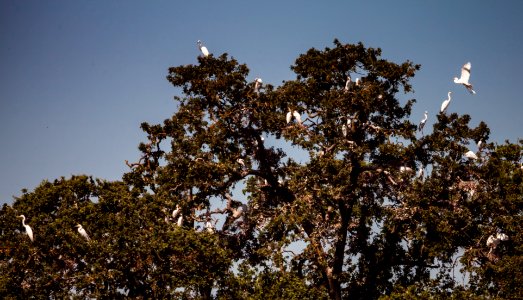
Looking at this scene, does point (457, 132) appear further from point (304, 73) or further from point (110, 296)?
point (110, 296)

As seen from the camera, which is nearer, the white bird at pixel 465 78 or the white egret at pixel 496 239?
the white egret at pixel 496 239

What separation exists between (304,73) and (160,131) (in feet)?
19.7

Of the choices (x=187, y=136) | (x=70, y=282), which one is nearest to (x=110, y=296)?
(x=70, y=282)

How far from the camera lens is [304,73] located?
17.7 m

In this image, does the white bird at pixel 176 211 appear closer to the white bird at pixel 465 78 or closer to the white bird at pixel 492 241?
the white bird at pixel 492 241

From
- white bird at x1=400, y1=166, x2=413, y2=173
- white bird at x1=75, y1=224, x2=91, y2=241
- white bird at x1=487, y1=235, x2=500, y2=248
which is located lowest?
white bird at x1=75, y1=224, x2=91, y2=241

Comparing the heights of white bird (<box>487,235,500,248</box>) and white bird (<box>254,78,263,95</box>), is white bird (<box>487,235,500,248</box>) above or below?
below

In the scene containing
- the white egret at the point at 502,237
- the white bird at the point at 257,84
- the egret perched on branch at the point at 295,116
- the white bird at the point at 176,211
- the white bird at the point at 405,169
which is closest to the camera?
the white egret at the point at 502,237

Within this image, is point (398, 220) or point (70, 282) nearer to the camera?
point (70, 282)

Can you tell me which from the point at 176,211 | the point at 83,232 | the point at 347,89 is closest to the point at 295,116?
the point at 347,89

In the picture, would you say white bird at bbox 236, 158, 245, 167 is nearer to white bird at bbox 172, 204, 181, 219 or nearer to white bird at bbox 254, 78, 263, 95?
white bird at bbox 254, 78, 263, 95

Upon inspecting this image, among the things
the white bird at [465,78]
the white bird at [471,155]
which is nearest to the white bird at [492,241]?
the white bird at [471,155]

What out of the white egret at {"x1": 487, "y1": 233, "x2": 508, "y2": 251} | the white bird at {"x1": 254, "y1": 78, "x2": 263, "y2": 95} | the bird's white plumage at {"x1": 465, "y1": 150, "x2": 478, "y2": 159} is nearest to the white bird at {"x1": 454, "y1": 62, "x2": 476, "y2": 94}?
the bird's white plumage at {"x1": 465, "y1": 150, "x2": 478, "y2": 159}

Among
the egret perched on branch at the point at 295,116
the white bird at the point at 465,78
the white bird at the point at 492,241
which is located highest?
the white bird at the point at 465,78
